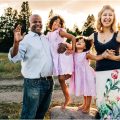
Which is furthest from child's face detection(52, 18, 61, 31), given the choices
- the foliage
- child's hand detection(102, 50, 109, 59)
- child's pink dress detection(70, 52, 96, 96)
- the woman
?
the foliage

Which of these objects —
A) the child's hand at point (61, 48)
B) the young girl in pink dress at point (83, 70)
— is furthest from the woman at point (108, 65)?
the child's hand at point (61, 48)

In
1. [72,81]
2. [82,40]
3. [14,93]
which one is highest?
[82,40]

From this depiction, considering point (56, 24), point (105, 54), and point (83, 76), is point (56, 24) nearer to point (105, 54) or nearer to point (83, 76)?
point (83, 76)

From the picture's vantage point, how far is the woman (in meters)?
5.52

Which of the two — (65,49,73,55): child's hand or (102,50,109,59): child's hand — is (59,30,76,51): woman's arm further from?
(102,50,109,59): child's hand

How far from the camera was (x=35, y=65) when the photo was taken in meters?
5.50

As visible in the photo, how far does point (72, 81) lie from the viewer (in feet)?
20.4

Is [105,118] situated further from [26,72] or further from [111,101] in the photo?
[26,72]

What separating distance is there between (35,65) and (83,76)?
0.89 m

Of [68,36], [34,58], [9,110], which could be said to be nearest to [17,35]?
[34,58]

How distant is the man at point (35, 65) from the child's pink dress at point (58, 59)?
263 millimetres

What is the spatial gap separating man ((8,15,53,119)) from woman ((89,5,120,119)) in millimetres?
644

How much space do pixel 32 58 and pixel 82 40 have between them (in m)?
0.91

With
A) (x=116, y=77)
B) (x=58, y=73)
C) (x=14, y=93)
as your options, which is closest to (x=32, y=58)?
(x=58, y=73)
